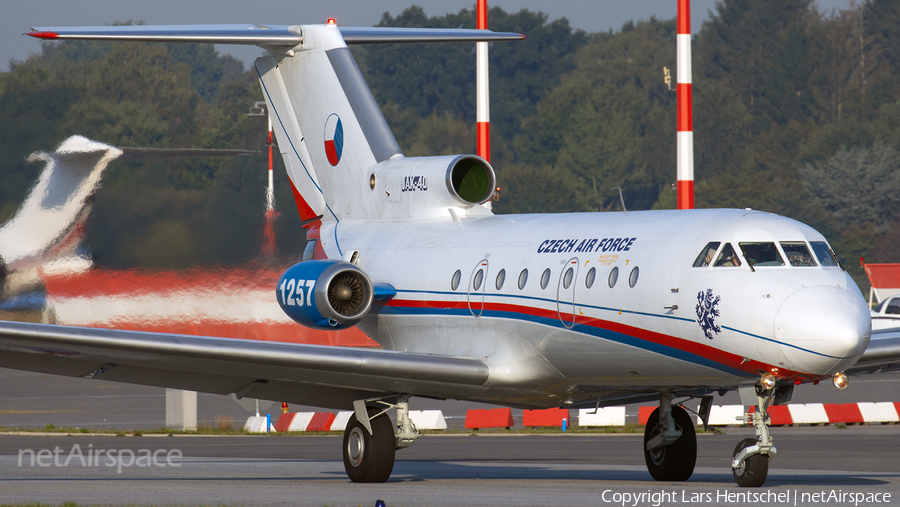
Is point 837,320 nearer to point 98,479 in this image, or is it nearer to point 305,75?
point 98,479

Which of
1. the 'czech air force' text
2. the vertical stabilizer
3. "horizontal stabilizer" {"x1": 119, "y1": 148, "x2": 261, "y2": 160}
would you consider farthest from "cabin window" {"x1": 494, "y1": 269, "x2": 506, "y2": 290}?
"horizontal stabilizer" {"x1": 119, "y1": 148, "x2": 261, "y2": 160}

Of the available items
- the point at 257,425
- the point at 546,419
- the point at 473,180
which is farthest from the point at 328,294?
the point at 546,419

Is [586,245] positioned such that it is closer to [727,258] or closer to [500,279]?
[500,279]

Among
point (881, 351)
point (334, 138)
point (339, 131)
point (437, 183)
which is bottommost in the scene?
point (881, 351)

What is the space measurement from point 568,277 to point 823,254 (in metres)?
3.08

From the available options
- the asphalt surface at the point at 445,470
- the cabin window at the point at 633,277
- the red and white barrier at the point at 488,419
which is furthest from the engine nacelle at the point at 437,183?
the red and white barrier at the point at 488,419

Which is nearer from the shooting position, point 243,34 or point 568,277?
point 568,277

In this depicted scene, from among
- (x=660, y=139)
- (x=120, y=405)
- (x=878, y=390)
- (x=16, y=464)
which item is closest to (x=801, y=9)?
(x=660, y=139)

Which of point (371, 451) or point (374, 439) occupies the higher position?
point (374, 439)

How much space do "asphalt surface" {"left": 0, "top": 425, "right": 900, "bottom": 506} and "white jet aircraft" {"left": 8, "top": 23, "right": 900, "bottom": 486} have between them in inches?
37.4

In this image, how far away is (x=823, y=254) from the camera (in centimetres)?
1422

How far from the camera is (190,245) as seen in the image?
2872 cm

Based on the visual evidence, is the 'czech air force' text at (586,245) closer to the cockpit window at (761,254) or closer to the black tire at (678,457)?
the cockpit window at (761,254)

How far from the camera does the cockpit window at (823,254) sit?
46.3 feet
